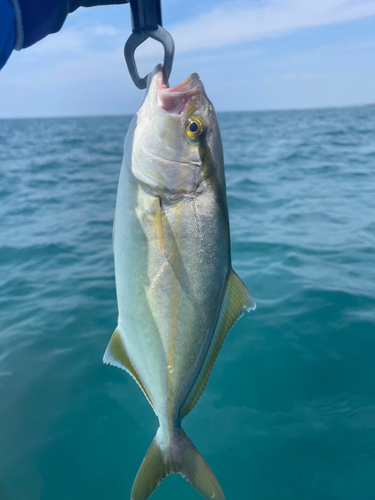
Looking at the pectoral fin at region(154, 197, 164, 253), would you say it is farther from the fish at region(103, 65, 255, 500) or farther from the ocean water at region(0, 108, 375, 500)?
the ocean water at region(0, 108, 375, 500)

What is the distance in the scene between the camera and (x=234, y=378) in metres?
3.39

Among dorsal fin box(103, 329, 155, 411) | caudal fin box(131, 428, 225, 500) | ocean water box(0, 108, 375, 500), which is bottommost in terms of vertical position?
ocean water box(0, 108, 375, 500)

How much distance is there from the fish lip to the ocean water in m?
2.36

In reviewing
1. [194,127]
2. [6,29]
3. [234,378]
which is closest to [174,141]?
[194,127]

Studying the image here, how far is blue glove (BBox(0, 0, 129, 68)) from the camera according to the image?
4.55ft

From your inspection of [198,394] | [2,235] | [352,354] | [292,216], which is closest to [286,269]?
→ [352,354]

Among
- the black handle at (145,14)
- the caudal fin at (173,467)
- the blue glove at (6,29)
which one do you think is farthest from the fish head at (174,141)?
the caudal fin at (173,467)

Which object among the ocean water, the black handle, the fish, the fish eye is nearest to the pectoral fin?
the fish

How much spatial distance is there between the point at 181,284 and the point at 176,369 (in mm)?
385

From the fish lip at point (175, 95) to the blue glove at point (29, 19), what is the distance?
503 millimetres

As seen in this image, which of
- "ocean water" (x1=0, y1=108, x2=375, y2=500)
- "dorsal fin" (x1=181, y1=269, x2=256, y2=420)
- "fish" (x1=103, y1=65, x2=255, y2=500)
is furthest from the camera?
"ocean water" (x1=0, y1=108, x2=375, y2=500)

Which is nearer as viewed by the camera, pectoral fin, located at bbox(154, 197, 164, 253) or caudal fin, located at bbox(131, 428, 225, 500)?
pectoral fin, located at bbox(154, 197, 164, 253)

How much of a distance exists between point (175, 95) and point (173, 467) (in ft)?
5.14

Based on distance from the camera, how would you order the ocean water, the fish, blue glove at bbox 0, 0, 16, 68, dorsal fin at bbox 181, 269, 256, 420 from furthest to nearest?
1. the ocean water
2. dorsal fin at bbox 181, 269, 256, 420
3. the fish
4. blue glove at bbox 0, 0, 16, 68
